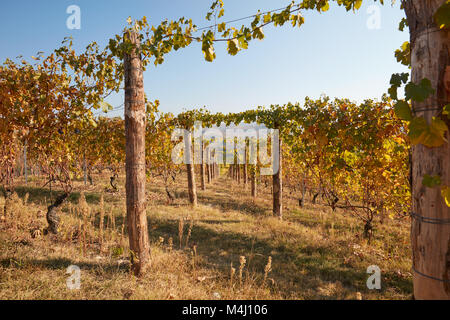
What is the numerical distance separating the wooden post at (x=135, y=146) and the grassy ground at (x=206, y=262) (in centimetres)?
51

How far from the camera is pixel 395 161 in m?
5.75

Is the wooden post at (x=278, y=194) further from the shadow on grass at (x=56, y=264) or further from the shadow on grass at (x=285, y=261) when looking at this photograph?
the shadow on grass at (x=56, y=264)

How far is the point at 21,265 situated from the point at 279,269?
4.74 m

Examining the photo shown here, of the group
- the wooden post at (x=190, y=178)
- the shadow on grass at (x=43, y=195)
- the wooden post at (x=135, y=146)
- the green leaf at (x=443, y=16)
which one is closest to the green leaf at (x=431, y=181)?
the green leaf at (x=443, y=16)

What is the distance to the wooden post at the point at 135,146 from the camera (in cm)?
328

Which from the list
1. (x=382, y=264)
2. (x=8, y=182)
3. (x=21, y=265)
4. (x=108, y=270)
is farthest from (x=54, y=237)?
(x=382, y=264)

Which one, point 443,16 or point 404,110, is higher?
point 443,16

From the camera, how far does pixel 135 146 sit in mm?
3297

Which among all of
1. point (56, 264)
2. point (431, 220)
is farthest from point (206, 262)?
point (431, 220)

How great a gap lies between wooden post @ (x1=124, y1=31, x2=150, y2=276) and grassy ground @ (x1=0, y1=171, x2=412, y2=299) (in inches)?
20.0

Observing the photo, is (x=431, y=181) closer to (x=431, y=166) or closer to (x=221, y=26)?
(x=431, y=166)

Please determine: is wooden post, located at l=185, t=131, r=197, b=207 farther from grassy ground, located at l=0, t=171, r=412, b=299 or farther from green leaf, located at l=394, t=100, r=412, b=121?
green leaf, located at l=394, t=100, r=412, b=121

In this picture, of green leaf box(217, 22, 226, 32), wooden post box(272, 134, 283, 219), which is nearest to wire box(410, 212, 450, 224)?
green leaf box(217, 22, 226, 32)

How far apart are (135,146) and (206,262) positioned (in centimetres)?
306
